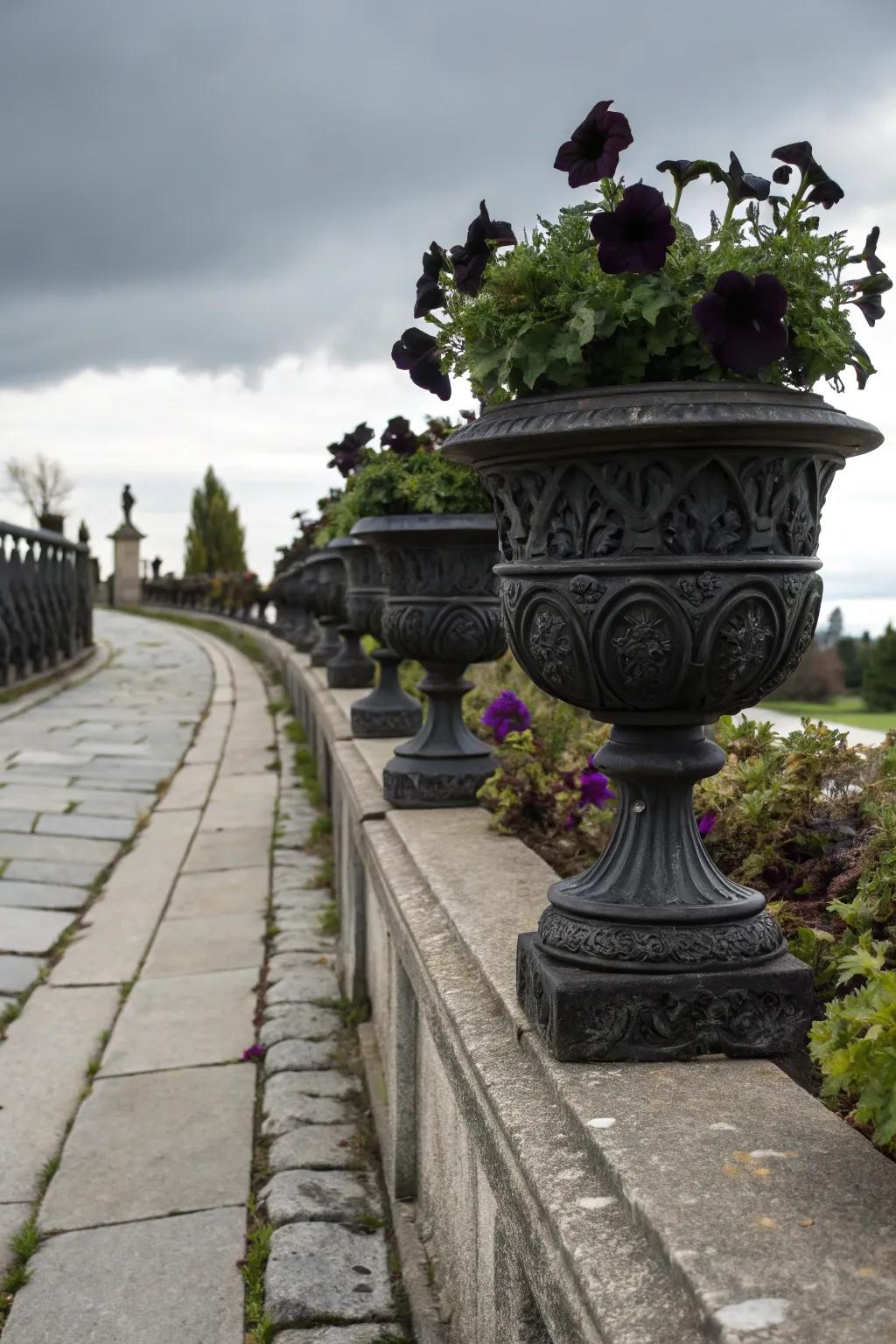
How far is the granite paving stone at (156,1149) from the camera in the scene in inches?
114

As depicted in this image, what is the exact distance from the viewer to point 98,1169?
306 centimetres

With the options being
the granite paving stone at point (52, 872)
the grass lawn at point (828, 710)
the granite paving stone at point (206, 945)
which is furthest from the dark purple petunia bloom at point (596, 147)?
the granite paving stone at point (52, 872)

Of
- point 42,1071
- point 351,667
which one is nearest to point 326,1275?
point 42,1071

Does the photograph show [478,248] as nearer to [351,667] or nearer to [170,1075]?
[170,1075]

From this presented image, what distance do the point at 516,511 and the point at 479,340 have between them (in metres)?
0.27

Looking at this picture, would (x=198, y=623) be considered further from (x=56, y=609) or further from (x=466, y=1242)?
(x=466, y=1242)

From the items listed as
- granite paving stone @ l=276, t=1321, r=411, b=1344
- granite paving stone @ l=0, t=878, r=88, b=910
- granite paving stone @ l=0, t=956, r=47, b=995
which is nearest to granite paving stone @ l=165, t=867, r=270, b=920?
granite paving stone @ l=0, t=878, r=88, b=910

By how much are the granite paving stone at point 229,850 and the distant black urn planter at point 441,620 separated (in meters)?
2.41

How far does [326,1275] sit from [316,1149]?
56 cm

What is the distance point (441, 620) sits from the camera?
3732mm

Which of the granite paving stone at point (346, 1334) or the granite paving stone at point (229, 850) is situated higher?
the granite paving stone at point (229, 850)

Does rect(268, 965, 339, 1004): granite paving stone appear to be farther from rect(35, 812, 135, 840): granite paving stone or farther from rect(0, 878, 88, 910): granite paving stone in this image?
rect(35, 812, 135, 840): granite paving stone

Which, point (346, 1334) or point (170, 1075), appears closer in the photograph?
point (346, 1334)

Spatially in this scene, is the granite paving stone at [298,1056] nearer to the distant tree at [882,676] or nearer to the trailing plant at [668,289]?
the trailing plant at [668,289]
